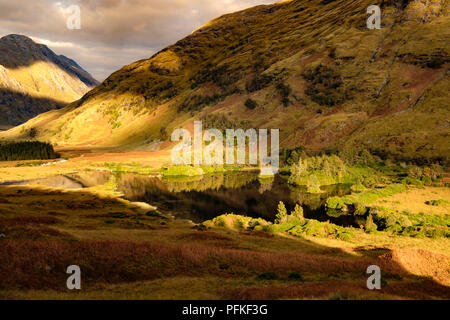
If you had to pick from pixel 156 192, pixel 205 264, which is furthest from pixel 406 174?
pixel 205 264

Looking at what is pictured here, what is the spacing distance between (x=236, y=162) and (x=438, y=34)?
385 feet

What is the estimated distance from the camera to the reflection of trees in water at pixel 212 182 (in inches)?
3935

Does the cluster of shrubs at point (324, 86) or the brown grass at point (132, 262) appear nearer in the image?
the brown grass at point (132, 262)

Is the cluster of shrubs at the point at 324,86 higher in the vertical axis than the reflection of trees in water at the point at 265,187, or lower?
higher

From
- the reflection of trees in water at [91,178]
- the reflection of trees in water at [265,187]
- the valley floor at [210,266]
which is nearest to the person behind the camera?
the valley floor at [210,266]

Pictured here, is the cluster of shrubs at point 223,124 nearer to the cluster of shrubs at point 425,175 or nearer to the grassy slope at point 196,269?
the cluster of shrubs at point 425,175

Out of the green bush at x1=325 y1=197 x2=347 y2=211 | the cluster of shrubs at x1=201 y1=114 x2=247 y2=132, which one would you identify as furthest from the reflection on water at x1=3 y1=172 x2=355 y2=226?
the cluster of shrubs at x1=201 y1=114 x2=247 y2=132

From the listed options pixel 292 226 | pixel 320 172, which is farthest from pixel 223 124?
pixel 292 226

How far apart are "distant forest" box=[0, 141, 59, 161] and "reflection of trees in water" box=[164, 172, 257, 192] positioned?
86.2 metres

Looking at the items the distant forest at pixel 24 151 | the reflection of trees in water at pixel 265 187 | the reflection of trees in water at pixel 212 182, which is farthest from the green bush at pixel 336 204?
the distant forest at pixel 24 151

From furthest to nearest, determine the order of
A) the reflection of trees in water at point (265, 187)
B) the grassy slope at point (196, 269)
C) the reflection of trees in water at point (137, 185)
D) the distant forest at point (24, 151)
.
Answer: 1. the distant forest at point (24, 151)
2. the reflection of trees in water at point (265, 187)
3. the reflection of trees in water at point (137, 185)
4. the grassy slope at point (196, 269)

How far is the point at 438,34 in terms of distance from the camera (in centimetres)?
16338

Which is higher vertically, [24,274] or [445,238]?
[24,274]
